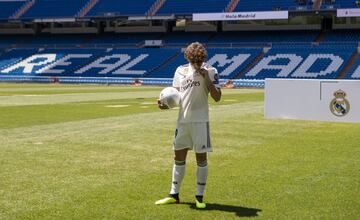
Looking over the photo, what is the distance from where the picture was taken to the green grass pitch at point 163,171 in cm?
694

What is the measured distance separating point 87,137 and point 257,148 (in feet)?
14.1

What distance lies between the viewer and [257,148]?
479 inches

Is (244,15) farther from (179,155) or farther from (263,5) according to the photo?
(179,155)

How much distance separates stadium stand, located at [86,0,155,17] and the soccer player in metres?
54.0

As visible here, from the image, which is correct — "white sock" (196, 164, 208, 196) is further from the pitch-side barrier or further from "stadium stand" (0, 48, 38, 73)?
"stadium stand" (0, 48, 38, 73)

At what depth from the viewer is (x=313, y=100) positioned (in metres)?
17.6

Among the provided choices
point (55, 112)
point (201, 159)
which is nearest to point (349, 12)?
point (55, 112)

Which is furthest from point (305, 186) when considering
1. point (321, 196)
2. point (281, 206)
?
point (281, 206)

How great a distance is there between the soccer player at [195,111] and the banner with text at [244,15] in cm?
4697

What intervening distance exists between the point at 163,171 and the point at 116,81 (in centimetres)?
4315

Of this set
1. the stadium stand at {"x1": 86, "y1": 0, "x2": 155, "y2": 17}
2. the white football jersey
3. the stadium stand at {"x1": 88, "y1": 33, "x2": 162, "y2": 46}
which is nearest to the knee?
the white football jersey

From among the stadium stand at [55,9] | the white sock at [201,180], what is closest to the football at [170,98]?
the white sock at [201,180]

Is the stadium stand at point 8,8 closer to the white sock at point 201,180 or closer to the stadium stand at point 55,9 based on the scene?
the stadium stand at point 55,9

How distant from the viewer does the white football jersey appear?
22.9ft
